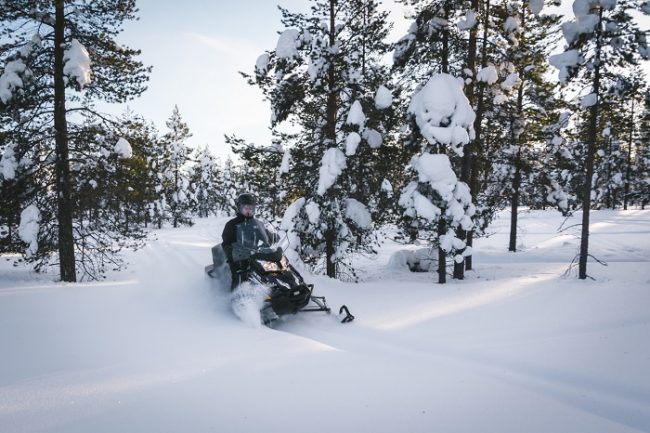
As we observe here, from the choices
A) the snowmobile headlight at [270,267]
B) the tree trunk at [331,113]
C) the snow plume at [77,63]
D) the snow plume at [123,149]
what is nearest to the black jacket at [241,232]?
the snowmobile headlight at [270,267]

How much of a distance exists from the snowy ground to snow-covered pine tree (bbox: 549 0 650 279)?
5875 millimetres

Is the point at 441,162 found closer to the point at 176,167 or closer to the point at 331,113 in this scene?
the point at 331,113

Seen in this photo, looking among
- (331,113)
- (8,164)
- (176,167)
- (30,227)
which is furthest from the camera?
(176,167)

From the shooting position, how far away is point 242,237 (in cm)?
768

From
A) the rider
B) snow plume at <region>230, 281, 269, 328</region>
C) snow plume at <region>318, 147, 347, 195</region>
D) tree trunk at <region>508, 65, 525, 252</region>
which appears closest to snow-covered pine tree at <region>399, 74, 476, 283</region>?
snow plume at <region>318, 147, 347, 195</region>

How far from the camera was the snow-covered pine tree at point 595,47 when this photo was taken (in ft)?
33.7

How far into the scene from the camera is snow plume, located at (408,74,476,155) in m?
9.49

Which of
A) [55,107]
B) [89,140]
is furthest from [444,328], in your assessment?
[55,107]

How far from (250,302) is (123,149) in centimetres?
667

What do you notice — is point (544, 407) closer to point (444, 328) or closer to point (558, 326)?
point (444, 328)

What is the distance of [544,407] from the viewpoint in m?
3.96

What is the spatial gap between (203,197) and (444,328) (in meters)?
60.9

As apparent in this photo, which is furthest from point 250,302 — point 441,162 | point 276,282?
point 441,162

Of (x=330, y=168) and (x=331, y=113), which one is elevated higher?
(x=331, y=113)
